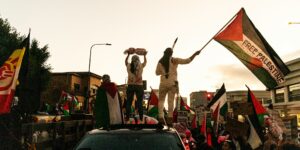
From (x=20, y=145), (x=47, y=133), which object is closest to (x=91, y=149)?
(x=20, y=145)

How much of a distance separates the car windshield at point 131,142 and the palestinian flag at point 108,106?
3.30m

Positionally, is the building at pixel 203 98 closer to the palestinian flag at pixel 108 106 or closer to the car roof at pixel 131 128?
the palestinian flag at pixel 108 106

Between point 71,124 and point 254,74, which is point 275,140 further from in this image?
point 71,124

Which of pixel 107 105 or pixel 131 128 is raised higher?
pixel 107 105

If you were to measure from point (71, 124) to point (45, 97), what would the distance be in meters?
53.6

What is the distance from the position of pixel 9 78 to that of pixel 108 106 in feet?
7.53

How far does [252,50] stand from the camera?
31.5 ft

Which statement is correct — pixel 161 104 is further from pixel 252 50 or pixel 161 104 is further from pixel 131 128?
pixel 131 128

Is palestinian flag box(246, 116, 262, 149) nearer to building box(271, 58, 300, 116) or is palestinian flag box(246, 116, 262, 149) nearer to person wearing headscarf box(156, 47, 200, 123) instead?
person wearing headscarf box(156, 47, 200, 123)

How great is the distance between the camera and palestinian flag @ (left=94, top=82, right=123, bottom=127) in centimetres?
920

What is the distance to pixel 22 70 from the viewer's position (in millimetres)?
9766

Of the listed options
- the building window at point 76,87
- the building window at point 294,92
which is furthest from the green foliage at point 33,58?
the building window at point 294,92

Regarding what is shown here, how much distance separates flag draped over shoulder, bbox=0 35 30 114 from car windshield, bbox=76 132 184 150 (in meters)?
3.37

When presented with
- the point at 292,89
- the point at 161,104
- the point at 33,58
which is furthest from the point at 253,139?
the point at 292,89
